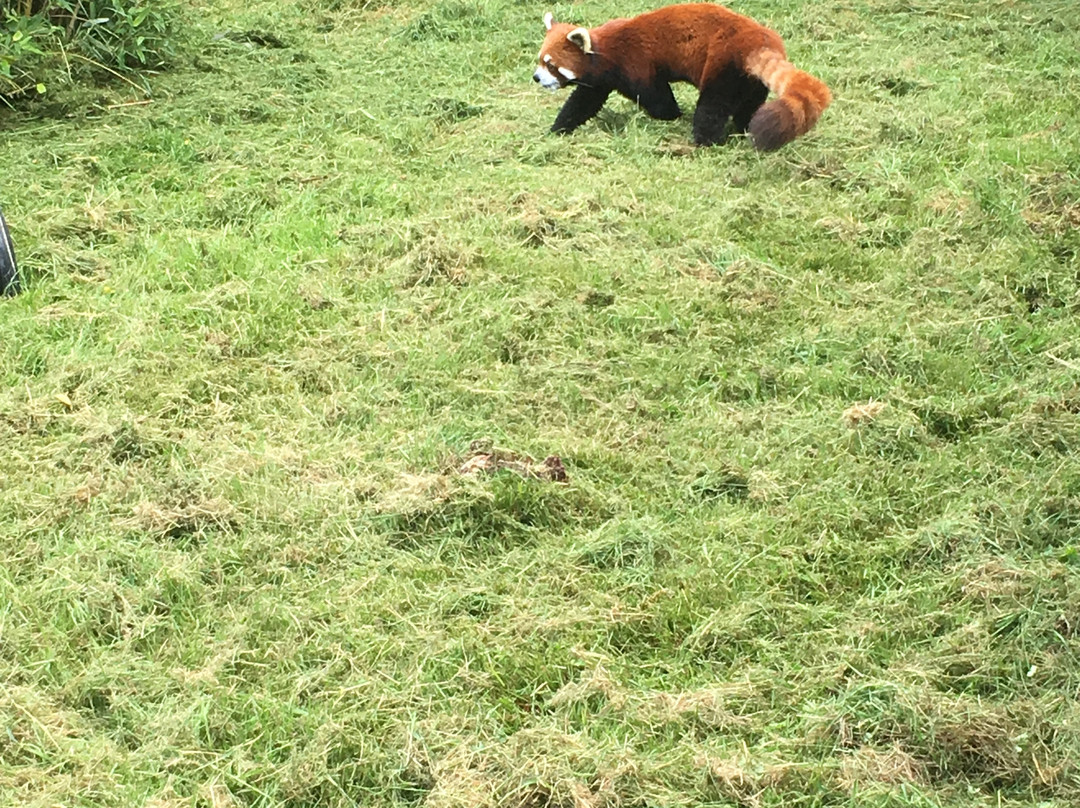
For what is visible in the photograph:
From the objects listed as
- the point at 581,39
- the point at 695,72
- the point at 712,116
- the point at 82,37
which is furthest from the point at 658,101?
the point at 82,37

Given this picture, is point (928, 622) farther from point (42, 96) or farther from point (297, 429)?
point (42, 96)

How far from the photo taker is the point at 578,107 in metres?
6.44

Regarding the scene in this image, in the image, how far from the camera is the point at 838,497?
137 inches

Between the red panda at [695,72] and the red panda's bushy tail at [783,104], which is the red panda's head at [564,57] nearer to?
the red panda at [695,72]

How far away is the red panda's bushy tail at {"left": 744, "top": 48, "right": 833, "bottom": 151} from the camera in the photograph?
223 inches

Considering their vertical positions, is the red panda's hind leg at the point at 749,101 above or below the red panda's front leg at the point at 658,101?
above

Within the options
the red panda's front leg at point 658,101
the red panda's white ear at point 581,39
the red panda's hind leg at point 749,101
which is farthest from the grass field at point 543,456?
the red panda's white ear at point 581,39

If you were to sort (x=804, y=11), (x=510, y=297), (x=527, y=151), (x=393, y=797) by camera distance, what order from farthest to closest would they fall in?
(x=804, y=11) → (x=527, y=151) → (x=510, y=297) → (x=393, y=797)

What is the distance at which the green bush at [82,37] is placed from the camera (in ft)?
22.2

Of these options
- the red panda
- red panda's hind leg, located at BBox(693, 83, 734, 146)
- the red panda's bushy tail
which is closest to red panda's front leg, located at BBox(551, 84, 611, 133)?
the red panda

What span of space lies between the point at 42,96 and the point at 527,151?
2970 millimetres

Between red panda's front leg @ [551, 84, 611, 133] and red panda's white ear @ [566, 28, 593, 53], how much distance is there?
21 centimetres

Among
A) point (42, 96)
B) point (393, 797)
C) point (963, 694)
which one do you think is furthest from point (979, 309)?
point (42, 96)

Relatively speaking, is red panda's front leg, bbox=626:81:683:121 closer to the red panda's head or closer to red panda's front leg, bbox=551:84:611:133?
red panda's front leg, bbox=551:84:611:133
